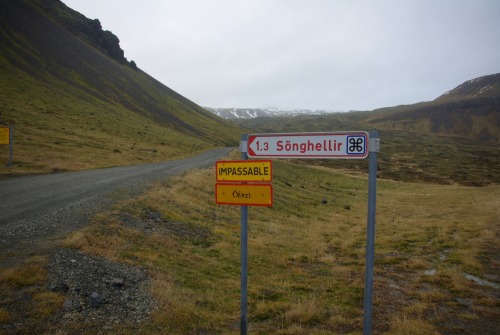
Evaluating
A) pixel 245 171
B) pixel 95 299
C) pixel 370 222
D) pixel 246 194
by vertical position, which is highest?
pixel 245 171

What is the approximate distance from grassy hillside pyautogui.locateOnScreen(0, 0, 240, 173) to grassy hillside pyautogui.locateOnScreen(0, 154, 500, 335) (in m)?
15.9

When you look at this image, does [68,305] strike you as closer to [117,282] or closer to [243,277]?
[117,282]

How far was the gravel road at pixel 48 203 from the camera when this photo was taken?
29.7ft

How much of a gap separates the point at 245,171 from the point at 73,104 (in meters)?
68.2

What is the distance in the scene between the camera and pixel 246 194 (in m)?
5.44

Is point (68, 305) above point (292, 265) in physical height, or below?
above

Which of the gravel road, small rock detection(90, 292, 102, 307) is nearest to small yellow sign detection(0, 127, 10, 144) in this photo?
the gravel road

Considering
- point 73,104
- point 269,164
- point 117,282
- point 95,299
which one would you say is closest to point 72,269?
point 117,282

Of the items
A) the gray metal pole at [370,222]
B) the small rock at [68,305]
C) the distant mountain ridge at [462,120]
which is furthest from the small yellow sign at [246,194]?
the distant mountain ridge at [462,120]

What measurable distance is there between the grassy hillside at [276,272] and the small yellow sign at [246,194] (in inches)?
110

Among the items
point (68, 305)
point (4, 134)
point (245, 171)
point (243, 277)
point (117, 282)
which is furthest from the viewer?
point (4, 134)

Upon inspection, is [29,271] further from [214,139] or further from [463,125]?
[463,125]

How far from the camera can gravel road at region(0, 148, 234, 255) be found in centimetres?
906

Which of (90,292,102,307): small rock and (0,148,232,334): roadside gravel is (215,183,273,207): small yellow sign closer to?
(0,148,232,334): roadside gravel
